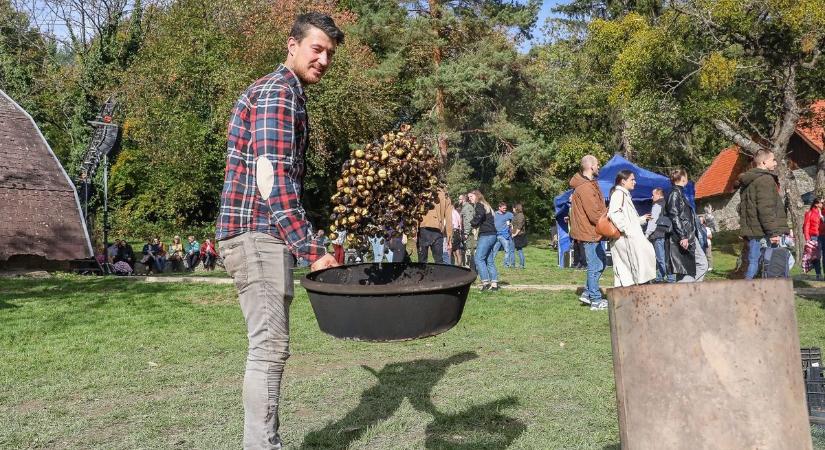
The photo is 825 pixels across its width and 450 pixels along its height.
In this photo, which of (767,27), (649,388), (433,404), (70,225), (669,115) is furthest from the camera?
(669,115)

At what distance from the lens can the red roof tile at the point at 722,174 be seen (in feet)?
144

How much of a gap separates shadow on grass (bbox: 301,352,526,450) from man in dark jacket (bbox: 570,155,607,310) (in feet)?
15.0

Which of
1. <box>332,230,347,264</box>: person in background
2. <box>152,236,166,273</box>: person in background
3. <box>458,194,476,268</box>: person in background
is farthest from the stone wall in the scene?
<box>332,230,347,264</box>: person in background

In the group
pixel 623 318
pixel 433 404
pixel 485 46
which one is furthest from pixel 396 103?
pixel 623 318

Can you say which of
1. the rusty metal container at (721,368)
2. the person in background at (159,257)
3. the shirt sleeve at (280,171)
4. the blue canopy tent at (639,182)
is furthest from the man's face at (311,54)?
the person in background at (159,257)

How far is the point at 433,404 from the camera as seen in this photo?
507 centimetres

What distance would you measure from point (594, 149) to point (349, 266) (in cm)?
3766

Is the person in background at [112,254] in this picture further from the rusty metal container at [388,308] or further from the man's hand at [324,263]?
the rusty metal container at [388,308]

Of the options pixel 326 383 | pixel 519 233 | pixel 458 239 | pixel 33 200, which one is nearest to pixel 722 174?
pixel 519 233

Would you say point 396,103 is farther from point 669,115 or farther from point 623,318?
point 623,318

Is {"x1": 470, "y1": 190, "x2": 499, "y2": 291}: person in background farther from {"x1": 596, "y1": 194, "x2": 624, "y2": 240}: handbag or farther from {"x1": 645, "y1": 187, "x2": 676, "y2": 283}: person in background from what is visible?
{"x1": 596, "y1": 194, "x2": 624, "y2": 240}: handbag

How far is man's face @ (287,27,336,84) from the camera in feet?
11.2

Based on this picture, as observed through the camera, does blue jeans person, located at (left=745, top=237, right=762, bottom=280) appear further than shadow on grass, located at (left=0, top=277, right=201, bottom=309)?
No

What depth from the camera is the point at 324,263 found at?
3262 mm
